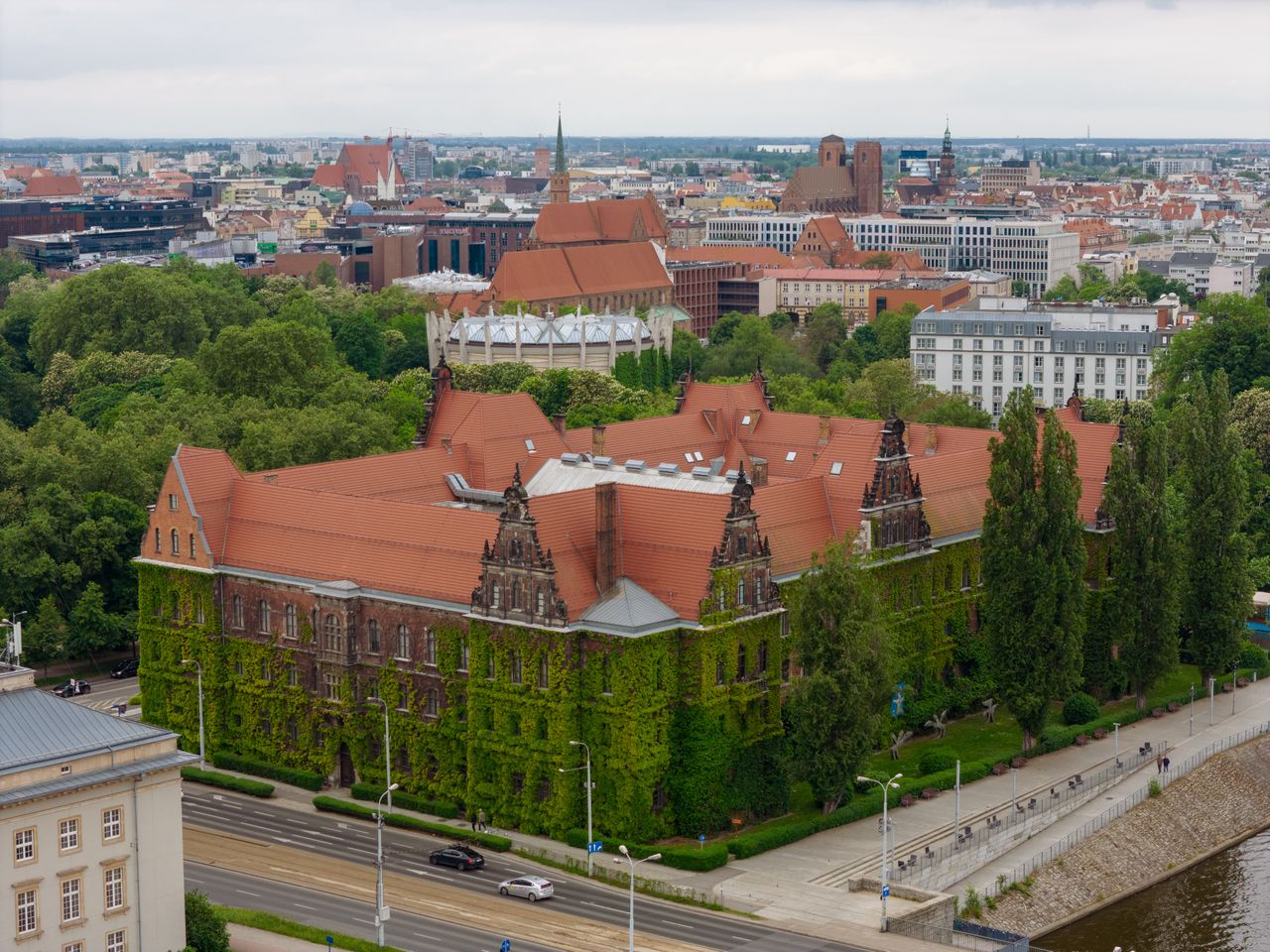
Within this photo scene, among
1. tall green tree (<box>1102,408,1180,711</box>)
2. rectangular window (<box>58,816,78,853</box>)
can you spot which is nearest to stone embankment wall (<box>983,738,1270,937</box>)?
Result: tall green tree (<box>1102,408,1180,711</box>)

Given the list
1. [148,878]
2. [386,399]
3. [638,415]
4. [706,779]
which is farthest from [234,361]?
A: [148,878]

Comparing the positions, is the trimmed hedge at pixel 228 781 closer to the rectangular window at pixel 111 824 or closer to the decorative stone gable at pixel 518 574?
the decorative stone gable at pixel 518 574

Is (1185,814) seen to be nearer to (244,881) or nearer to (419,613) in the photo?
(419,613)

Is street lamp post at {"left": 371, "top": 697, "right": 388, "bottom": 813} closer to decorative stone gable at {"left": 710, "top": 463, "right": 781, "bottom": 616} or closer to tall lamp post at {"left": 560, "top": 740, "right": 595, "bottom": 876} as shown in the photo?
tall lamp post at {"left": 560, "top": 740, "right": 595, "bottom": 876}

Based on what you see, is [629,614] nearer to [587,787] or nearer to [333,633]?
[587,787]

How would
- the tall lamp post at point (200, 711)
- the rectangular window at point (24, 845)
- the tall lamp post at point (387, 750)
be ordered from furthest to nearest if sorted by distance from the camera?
the tall lamp post at point (200, 711) → the tall lamp post at point (387, 750) → the rectangular window at point (24, 845)

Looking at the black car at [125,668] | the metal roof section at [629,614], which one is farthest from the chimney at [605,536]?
the black car at [125,668]

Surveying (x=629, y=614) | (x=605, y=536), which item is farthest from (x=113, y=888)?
(x=605, y=536)
